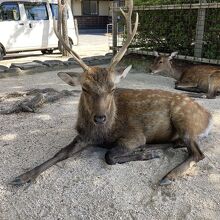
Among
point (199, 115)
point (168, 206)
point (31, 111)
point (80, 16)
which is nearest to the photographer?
point (168, 206)

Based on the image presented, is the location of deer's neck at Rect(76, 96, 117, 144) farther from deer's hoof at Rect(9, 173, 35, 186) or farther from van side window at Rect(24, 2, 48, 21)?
van side window at Rect(24, 2, 48, 21)

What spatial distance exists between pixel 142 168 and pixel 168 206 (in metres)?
0.64

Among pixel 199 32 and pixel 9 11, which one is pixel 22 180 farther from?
pixel 9 11

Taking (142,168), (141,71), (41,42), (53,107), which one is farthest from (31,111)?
(41,42)

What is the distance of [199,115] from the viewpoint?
3.70 m

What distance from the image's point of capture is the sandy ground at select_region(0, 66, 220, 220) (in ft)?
8.52

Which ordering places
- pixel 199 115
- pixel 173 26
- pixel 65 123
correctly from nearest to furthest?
pixel 199 115 → pixel 65 123 → pixel 173 26

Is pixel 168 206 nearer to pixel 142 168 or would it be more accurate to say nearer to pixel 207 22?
pixel 142 168

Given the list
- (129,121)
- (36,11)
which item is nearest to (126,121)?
(129,121)

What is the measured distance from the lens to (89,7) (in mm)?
29562

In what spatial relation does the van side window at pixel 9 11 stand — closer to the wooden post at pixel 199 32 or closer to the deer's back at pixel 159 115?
the wooden post at pixel 199 32

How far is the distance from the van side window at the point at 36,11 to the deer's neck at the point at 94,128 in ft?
30.5

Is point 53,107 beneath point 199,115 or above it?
beneath

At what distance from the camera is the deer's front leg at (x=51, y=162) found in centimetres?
297
